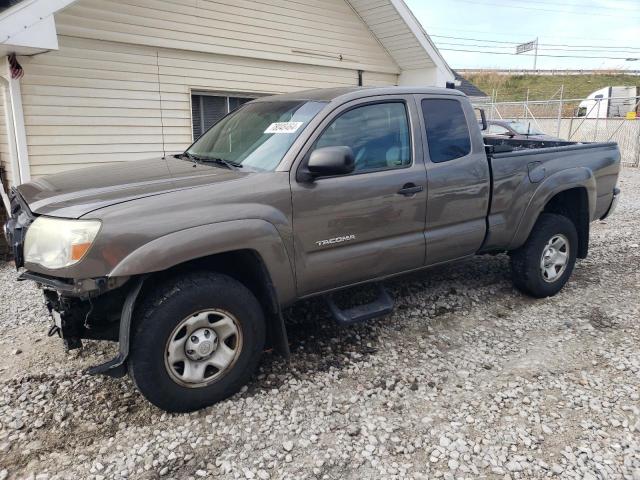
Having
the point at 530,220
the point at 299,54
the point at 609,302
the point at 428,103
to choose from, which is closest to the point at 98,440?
Answer: the point at 428,103

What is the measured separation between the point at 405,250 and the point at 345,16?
700cm

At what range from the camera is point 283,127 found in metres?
3.55

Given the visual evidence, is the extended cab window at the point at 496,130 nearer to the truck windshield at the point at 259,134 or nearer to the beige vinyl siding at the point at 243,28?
the beige vinyl siding at the point at 243,28

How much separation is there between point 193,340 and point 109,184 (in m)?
1.12

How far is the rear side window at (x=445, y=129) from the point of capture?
397cm

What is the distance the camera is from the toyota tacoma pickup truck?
277cm

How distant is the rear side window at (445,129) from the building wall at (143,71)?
15.8 feet

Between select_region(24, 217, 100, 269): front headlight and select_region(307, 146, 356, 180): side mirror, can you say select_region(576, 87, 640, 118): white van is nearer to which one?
select_region(307, 146, 356, 180): side mirror

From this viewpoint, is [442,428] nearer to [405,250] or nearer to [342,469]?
[342,469]

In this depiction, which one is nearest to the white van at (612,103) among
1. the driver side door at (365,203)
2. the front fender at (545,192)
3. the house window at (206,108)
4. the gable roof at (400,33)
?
the gable roof at (400,33)

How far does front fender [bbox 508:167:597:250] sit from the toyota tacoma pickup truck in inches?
0.8

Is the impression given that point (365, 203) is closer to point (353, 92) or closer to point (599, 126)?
point (353, 92)

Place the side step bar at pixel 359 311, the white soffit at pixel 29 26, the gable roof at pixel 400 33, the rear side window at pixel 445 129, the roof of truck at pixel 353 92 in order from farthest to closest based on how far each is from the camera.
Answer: the gable roof at pixel 400 33
the white soffit at pixel 29 26
the rear side window at pixel 445 129
the roof of truck at pixel 353 92
the side step bar at pixel 359 311

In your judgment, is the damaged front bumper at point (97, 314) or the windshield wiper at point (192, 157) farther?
the windshield wiper at point (192, 157)
